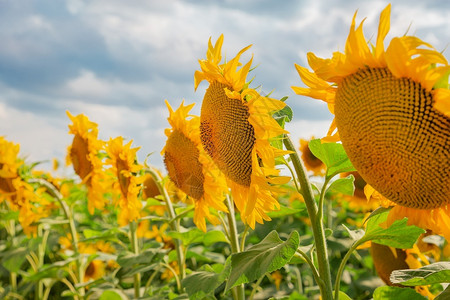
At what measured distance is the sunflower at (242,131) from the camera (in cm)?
126

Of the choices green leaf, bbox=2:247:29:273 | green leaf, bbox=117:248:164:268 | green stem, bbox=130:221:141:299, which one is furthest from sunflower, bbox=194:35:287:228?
green leaf, bbox=2:247:29:273

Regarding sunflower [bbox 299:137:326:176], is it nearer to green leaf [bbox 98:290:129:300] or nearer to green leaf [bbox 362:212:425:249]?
green leaf [bbox 98:290:129:300]

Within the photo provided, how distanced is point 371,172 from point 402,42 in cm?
27

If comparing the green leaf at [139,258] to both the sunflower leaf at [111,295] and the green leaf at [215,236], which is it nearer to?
the sunflower leaf at [111,295]

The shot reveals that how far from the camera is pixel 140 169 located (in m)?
2.58

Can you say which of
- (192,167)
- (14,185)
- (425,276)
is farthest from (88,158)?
(425,276)

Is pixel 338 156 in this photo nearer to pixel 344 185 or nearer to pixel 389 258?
pixel 344 185

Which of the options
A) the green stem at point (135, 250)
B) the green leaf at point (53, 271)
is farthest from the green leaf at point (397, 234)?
the green leaf at point (53, 271)

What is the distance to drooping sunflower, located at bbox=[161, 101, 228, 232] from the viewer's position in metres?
1.74

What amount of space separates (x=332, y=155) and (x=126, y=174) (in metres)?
1.42

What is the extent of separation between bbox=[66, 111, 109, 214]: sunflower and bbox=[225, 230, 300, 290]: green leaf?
6.60ft

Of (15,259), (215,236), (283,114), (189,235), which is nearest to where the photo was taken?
(283,114)

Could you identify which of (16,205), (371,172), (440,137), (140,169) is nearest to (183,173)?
(140,169)

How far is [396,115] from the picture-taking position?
0.98 meters
